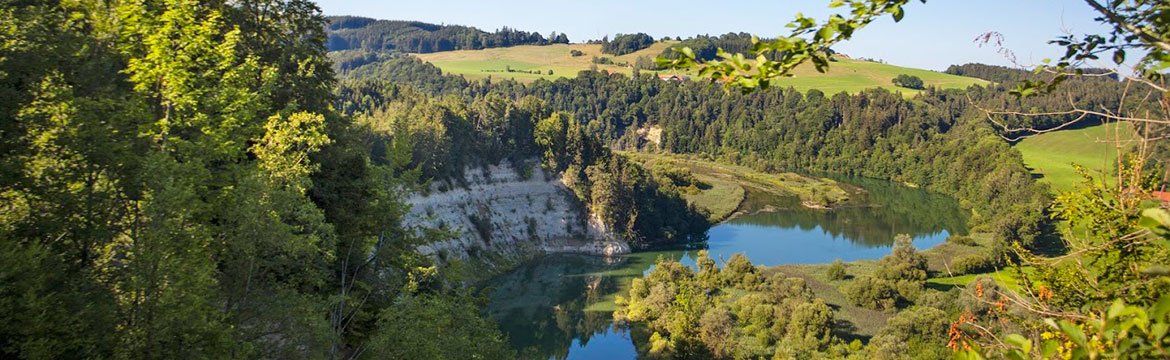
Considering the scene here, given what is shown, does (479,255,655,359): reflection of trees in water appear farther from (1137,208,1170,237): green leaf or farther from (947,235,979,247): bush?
(1137,208,1170,237): green leaf

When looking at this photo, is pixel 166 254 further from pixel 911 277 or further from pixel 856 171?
pixel 856 171

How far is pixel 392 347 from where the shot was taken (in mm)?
15383

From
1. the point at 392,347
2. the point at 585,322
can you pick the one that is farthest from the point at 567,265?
the point at 392,347

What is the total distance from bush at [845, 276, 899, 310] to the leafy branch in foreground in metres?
42.5

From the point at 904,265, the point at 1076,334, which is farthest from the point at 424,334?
the point at 904,265

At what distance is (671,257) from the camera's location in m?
61.5

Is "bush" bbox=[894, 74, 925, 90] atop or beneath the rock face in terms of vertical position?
atop

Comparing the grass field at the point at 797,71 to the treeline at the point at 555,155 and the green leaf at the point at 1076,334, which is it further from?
the green leaf at the point at 1076,334

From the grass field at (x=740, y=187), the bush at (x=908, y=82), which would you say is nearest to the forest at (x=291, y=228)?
the grass field at (x=740, y=187)

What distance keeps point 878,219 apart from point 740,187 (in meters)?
20.2

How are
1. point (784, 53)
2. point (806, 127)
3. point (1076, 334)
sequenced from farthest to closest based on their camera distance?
point (806, 127) → point (784, 53) → point (1076, 334)

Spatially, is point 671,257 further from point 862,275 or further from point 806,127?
point 806,127

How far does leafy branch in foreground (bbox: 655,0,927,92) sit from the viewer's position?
377 cm

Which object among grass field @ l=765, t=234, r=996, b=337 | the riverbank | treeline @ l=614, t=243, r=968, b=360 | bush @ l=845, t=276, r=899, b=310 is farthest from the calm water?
bush @ l=845, t=276, r=899, b=310
